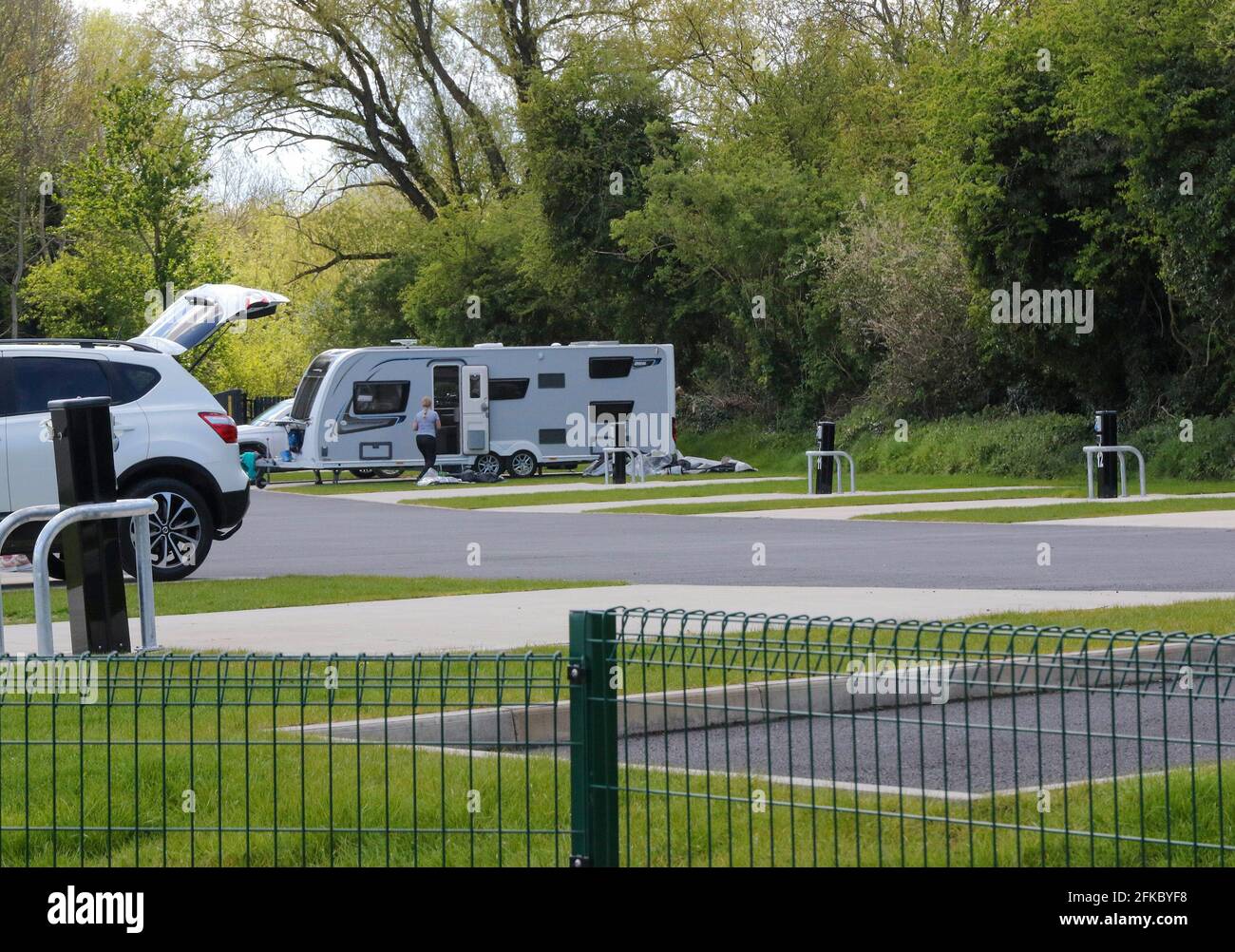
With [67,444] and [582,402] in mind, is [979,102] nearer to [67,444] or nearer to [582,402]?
[582,402]

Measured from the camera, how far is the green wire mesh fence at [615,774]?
5105 millimetres

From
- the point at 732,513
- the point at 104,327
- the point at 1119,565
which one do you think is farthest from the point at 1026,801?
the point at 104,327

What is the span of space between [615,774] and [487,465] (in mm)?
32595

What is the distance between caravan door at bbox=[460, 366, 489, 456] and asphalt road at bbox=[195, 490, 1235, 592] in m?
12.7

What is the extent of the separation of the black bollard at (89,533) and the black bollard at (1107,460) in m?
17.6

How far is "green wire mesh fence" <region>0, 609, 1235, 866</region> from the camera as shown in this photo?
5.11 m

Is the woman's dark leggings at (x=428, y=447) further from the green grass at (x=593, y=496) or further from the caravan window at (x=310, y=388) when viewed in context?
the green grass at (x=593, y=496)

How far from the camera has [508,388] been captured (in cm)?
3797

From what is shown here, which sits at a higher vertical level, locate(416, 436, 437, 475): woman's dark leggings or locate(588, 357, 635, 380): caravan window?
locate(588, 357, 635, 380): caravan window

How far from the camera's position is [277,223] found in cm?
6881

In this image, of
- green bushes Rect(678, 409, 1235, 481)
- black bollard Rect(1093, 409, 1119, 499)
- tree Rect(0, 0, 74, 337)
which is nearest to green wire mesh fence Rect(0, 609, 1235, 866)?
black bollard Rect(1093, 409, 1119, 499)

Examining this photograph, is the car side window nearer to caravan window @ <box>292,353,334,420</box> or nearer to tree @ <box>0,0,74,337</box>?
caravan window @ <box>292,353,334,420</box>

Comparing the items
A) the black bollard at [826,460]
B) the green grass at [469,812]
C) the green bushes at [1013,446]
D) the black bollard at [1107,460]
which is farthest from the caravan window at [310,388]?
the green grass at [469,812]
